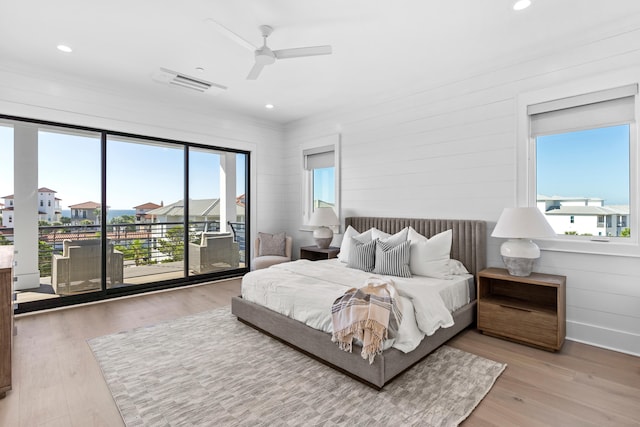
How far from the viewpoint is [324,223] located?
15.6ft

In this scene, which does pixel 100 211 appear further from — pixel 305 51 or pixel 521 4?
pixel 521 4

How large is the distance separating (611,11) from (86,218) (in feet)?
20.0

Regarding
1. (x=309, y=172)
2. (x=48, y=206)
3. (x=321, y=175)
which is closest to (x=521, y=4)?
(x=321, y=175)

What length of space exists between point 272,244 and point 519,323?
3.75 m

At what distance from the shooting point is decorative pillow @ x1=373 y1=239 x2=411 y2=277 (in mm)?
3197

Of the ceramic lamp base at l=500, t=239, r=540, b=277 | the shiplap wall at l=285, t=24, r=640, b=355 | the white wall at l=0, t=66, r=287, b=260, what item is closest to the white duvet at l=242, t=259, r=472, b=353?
the ceramic lamp base at l=500, t=239, r=540, b=277

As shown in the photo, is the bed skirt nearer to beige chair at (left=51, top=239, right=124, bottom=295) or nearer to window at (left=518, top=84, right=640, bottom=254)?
window at (left=518, top=84, right=640, bottom=254)

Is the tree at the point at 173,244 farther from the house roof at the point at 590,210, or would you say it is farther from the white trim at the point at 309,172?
the house roof at the point at 590,210

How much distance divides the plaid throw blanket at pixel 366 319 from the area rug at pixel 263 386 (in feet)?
1.05

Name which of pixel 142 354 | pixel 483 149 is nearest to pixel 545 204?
pixel 483 149

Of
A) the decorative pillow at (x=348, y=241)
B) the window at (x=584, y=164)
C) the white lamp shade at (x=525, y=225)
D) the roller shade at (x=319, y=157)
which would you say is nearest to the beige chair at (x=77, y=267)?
the decorative pillow at (x=348, y=241)

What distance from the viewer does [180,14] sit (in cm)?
266

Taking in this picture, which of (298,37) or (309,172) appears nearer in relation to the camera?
(298,37)

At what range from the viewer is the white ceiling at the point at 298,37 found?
2.56m
